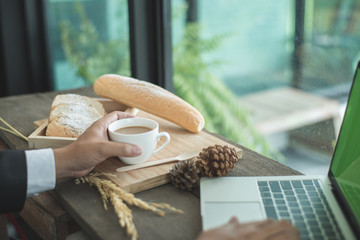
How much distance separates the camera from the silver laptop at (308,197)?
0.76 m

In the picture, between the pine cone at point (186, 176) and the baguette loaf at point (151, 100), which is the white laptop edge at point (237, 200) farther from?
the baguette loaf at point (151, 100)

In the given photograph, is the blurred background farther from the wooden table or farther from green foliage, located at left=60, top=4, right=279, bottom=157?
the wooden table

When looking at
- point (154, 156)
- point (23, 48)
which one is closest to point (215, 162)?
point (154, 156)

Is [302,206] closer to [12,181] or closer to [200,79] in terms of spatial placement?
[12,181]

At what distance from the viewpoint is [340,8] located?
1.61 meters

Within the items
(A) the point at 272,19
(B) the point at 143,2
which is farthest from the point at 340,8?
(B) the point at 143,2

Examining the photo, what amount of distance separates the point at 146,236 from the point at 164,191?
185mm

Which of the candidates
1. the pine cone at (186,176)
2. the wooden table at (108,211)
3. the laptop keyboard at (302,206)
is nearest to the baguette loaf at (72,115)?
the wooden table at (108,211)

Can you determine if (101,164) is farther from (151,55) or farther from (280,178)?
(151,55)

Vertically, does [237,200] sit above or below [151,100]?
below

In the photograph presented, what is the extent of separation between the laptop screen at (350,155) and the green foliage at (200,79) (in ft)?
4.88

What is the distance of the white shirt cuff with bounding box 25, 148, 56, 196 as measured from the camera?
2.98ft

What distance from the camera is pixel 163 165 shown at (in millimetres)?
1010

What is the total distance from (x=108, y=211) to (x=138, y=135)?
0.66 feet
